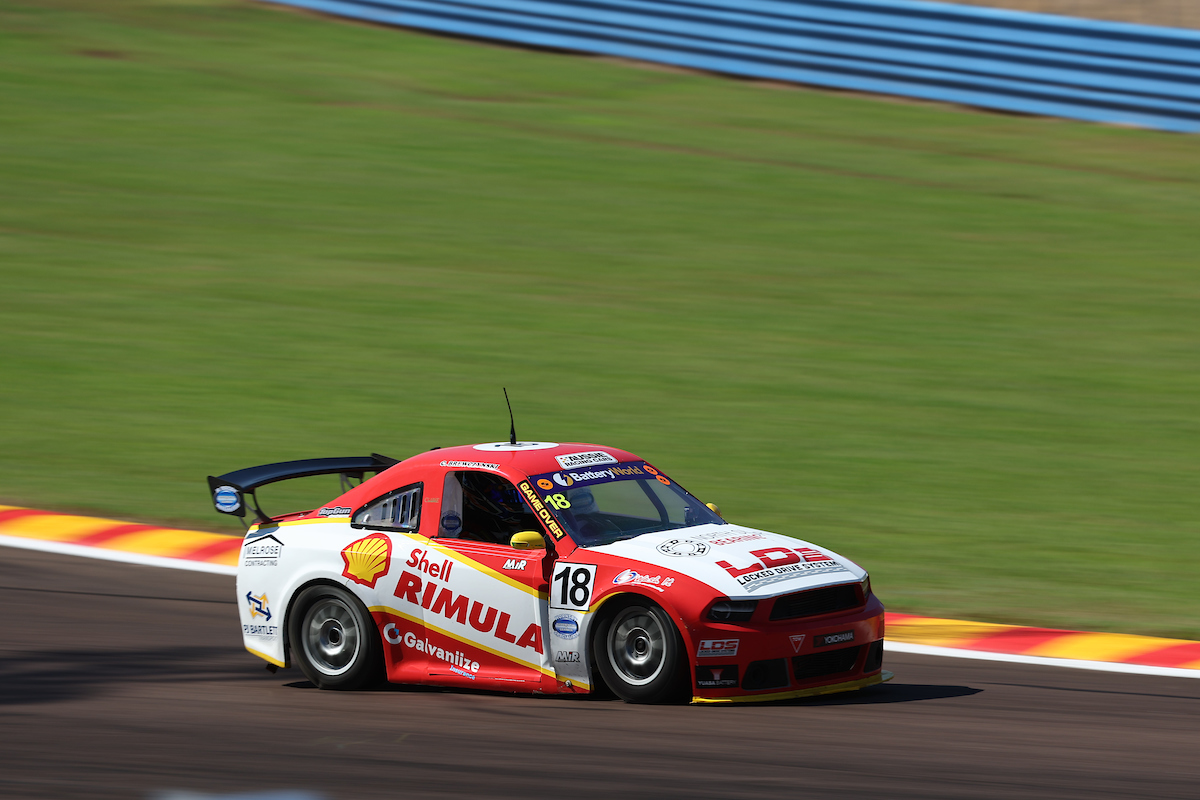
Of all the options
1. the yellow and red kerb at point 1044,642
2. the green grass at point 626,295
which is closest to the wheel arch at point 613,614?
the yellow and red kerb at point 1044,642

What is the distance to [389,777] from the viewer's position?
6.56m

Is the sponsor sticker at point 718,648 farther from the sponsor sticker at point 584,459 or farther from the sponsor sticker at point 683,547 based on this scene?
the sponsor sticker at point 584,459

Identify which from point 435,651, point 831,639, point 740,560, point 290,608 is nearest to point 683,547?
point 740,560

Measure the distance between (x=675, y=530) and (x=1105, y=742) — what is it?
224 cm

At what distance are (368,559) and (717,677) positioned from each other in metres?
1.97

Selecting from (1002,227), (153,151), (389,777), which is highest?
(153,151)

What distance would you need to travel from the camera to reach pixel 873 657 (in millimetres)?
7816

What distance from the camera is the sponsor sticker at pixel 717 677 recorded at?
24.1ft

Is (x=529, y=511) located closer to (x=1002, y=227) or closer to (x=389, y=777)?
(x=389, y=777)

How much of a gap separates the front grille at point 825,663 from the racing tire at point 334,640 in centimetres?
218

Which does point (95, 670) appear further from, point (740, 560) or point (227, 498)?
Result: point (740, 560)

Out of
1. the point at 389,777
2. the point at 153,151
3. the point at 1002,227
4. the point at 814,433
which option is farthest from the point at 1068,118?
the point at 389,777

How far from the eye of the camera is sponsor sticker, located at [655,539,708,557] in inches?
300

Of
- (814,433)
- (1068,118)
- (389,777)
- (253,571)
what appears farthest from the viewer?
(1068,118)
